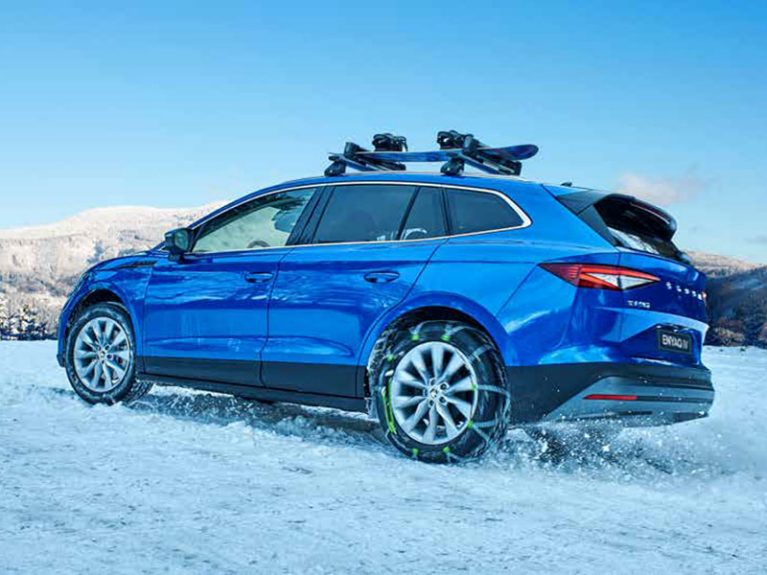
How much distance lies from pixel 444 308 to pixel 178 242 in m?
2.34

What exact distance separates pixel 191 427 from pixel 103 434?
59 cm

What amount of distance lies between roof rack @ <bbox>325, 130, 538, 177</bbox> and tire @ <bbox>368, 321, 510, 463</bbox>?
1.14m

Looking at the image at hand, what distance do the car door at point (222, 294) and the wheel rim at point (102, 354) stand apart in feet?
1.10

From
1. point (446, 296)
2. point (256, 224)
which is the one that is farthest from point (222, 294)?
point (446, 296)

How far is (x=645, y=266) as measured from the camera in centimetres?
477

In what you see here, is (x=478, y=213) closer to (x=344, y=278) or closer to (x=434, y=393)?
(x=344, y=278)

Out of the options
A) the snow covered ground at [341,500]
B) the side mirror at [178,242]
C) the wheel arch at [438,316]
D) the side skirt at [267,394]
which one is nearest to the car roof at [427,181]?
the side mirror at [178,242]

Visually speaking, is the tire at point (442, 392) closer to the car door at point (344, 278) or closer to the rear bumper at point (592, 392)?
the rear bumper at point (592, 392)

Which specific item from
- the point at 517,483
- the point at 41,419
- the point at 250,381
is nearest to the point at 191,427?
the point at 250,381

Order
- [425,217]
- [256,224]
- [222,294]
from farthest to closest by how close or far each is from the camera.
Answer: [256,224]
[222,294]
[425,217]

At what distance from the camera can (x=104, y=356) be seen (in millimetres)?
6855

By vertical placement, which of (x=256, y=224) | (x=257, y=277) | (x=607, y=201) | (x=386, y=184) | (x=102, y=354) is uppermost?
(x=386, y=184)

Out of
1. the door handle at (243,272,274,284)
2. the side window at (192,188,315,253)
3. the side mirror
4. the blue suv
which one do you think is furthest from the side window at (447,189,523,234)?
the side mirror

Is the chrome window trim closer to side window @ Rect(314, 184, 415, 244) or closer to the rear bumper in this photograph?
side window @ Rect(314, 184, 415, 244)
